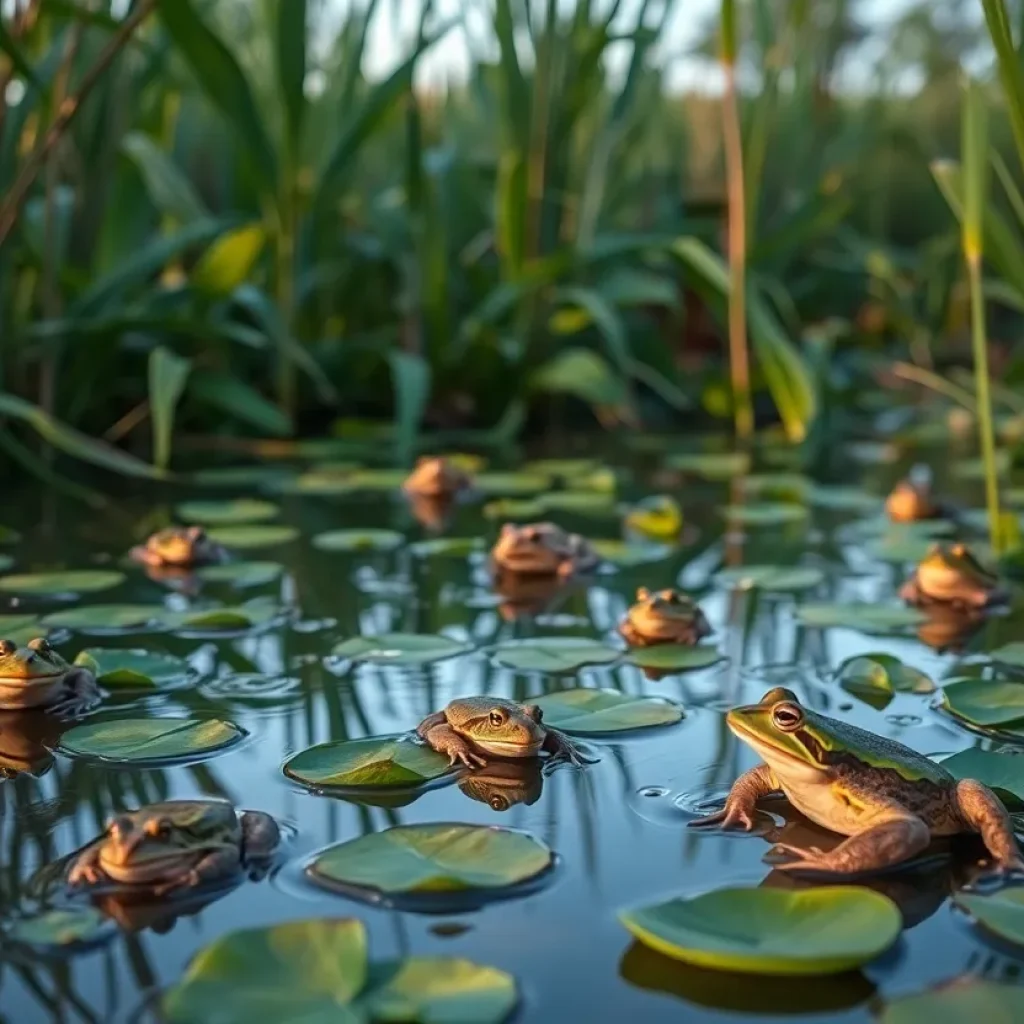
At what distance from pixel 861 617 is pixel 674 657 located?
423mm

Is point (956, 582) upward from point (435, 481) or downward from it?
downward

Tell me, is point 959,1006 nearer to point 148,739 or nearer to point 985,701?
point 985,701

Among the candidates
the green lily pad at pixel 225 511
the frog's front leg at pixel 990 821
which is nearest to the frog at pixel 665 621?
the frog's front leg at pixel 990 821

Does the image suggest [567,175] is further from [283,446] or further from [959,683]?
[959,683]

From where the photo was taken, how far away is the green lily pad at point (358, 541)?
9.68ft

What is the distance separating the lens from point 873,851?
4.34 ft

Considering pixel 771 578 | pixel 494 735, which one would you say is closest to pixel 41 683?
pixel 494 735

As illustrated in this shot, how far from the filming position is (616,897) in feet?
4.23

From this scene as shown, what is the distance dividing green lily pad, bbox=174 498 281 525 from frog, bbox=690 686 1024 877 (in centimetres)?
195

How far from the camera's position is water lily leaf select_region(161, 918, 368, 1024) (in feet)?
3.45

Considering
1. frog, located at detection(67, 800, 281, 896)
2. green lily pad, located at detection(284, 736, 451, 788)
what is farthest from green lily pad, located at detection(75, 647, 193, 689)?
frog, located at detection(67, 800, 281, 896)

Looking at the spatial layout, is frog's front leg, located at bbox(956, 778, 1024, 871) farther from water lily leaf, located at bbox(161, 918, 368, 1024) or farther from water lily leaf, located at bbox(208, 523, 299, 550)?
water lily leaf, located at bbox(208, 523, 299, 550)

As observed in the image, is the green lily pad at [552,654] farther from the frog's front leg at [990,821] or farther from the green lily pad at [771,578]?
the frog's front leg at [990,821]

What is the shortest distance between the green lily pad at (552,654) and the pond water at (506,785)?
0.09 feet
